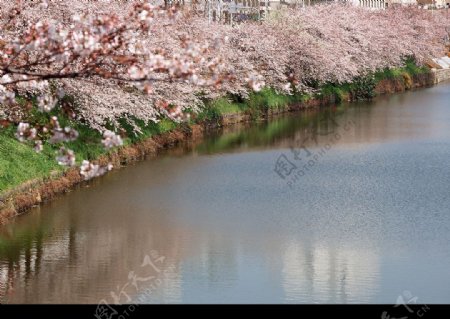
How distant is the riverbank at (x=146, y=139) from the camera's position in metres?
18.5

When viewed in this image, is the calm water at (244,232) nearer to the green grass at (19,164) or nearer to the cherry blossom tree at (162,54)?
the green grass at (19,164)

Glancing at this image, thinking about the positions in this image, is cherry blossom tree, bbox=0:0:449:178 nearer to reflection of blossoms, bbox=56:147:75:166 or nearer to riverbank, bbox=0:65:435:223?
reflection of blossoms, bbox=56:147:75:166

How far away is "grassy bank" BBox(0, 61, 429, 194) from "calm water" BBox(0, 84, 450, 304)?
85cm

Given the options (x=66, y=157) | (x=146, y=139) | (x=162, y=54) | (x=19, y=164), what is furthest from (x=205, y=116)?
(x=162, y=54)

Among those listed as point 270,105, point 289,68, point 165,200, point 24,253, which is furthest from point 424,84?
point 24,253

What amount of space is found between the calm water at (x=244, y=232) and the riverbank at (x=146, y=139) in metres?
0.43

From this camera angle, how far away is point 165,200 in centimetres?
2020

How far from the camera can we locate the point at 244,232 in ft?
56.3

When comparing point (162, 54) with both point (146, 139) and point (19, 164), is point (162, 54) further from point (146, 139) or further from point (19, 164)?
point (146, 139)

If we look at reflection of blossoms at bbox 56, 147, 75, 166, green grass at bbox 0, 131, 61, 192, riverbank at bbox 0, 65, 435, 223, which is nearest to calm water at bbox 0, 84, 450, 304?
riverbank at bbox 0, 65, 435, 223

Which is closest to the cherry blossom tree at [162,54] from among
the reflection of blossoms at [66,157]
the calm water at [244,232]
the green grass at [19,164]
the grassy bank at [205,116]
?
the reflection of blossoms at [66,157]

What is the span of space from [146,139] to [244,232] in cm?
938
